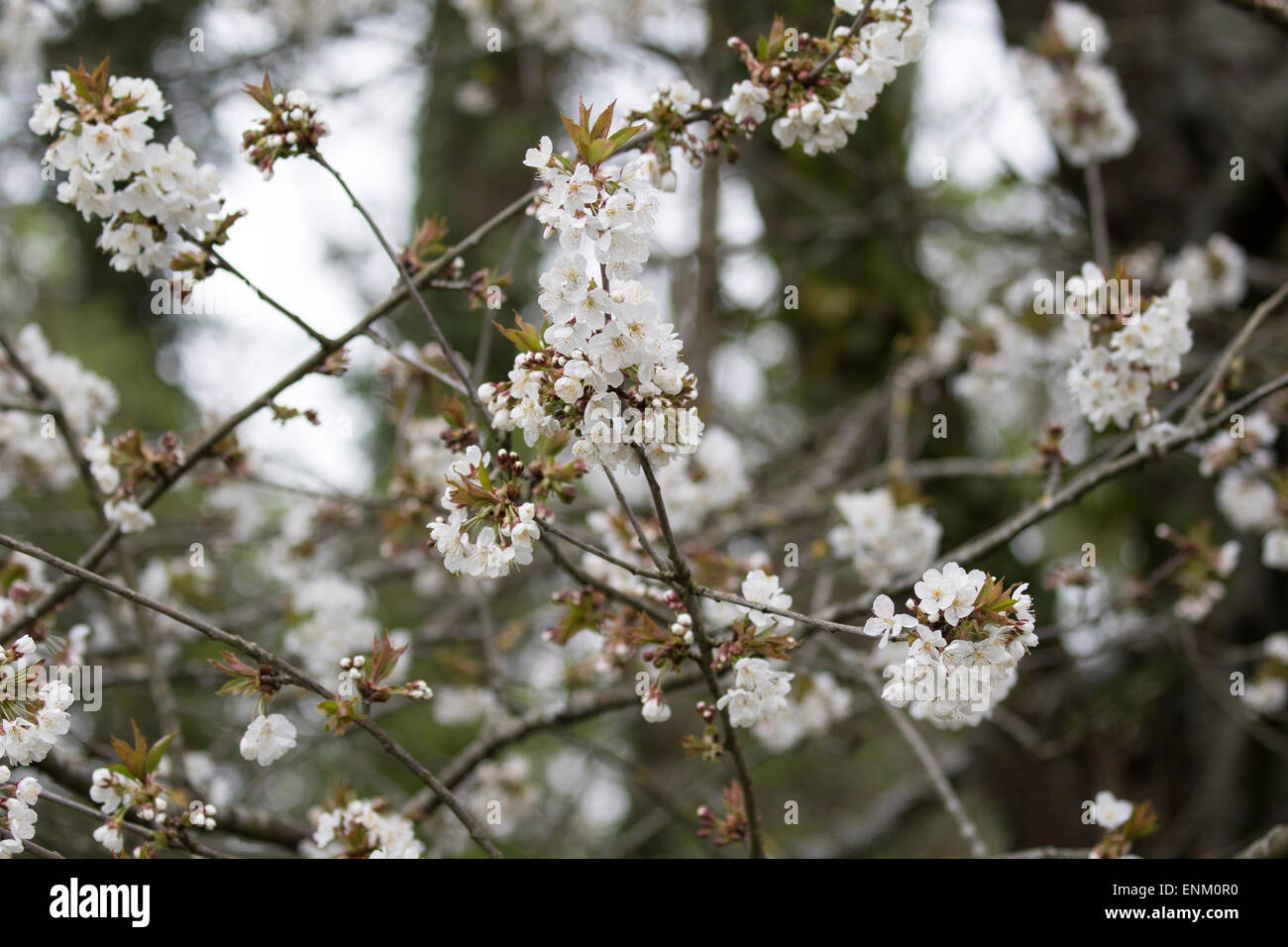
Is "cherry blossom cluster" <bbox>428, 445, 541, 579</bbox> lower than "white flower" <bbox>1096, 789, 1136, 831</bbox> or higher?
higher

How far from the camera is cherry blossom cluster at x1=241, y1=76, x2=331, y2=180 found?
1.86 meters

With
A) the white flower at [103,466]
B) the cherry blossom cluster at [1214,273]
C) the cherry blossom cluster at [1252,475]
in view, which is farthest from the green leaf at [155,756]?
the cherry blossom cluster at [1214,273]

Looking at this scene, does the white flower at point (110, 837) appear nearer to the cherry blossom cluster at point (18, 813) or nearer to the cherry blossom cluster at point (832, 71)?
the cherry blossom cluster at point (18, 813)

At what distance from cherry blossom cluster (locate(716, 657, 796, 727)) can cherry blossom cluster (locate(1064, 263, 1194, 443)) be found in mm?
1070

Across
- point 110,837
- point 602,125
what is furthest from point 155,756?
point 602,125

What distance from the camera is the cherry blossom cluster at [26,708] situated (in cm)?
159

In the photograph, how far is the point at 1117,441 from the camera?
2371 millimetres

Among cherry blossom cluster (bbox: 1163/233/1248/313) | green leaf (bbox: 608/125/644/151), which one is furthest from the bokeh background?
green leaf (bbox: 608/125/644/151)

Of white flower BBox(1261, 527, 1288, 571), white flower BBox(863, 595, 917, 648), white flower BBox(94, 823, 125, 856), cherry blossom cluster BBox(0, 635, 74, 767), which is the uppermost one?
white flower BBox(1261, 527, 1288, 571)

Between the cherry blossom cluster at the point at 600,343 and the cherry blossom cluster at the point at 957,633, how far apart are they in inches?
17.0

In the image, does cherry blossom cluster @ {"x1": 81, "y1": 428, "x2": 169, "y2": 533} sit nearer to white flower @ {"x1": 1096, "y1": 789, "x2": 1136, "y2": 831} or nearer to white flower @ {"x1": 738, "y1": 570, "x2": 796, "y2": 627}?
white flower @ {"x1": 738, "y1": 570, "x2": 796, "y2": 627}

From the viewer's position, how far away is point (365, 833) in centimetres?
189
